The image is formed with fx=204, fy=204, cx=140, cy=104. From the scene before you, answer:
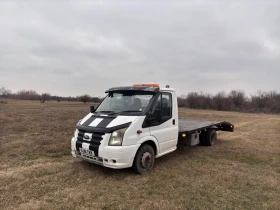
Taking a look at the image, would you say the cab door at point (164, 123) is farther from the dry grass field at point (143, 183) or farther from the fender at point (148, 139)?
the dry grass field at point (143, 183)

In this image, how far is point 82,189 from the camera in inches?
170

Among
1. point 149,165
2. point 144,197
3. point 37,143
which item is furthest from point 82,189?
point 37,143

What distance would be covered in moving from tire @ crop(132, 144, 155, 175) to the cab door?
0.40 metres

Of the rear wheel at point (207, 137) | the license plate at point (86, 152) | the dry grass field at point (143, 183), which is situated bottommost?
the dry grass field at point (143, 183)

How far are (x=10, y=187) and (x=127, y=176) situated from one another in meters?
2.56

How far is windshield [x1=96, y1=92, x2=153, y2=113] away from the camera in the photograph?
5398 millimetres

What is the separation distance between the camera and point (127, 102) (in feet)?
18.4

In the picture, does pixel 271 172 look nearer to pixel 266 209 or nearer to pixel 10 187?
pixel 266 209

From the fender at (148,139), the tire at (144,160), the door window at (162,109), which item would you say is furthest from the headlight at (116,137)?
the door window at (162,109)

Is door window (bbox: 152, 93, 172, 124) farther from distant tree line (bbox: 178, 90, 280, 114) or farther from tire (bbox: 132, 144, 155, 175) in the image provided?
distant tree line (bbox: 178, 90, 280, 114)

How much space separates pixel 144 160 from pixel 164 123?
1.21 metres

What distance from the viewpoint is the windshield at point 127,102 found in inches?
213

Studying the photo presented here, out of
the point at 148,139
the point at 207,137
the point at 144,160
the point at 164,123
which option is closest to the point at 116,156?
the point at 144,160

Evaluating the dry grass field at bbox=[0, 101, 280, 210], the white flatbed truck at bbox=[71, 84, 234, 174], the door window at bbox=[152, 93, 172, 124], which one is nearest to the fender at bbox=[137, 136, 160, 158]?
the white flatbed truck at bbox=[71, 84, 234, 174]
